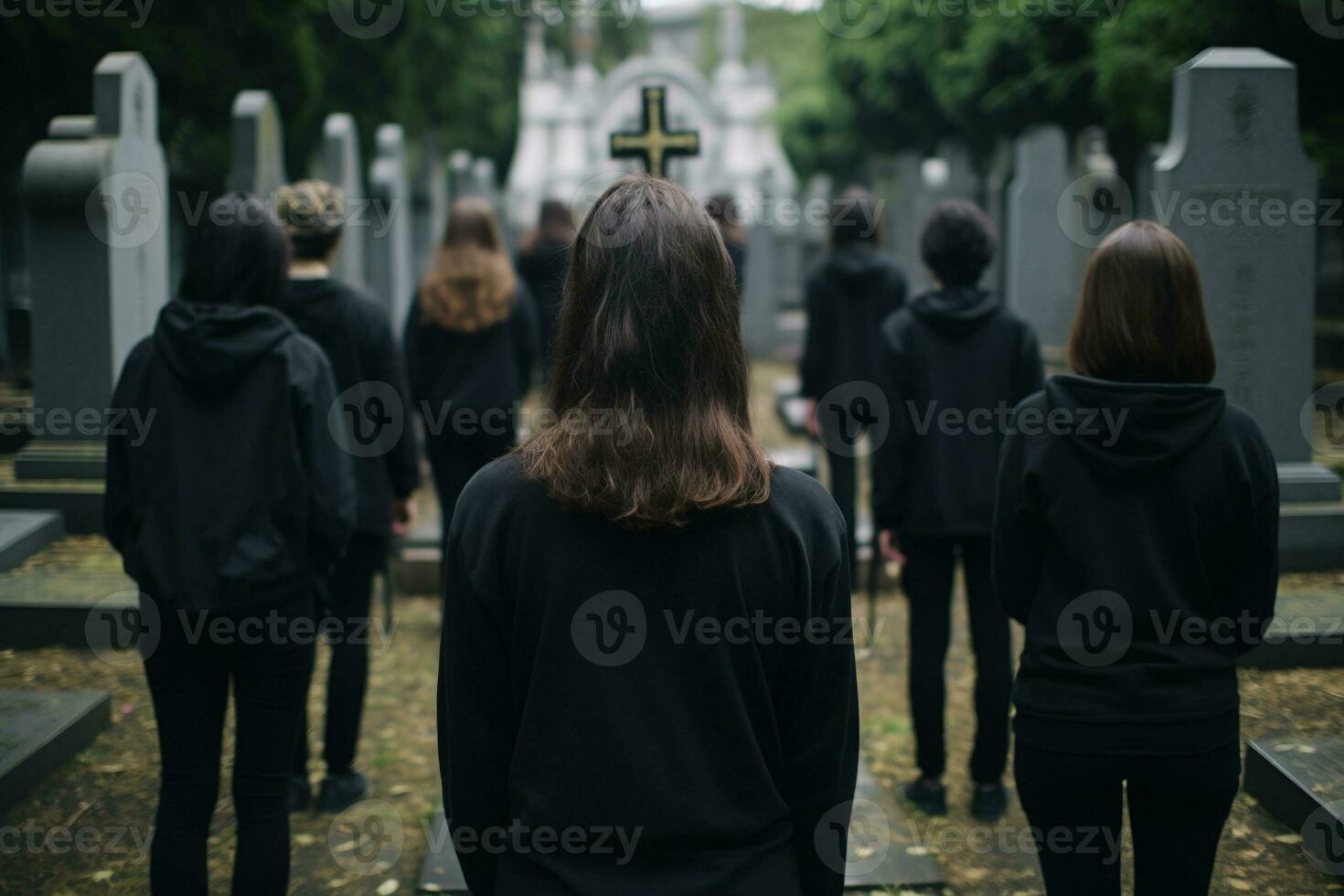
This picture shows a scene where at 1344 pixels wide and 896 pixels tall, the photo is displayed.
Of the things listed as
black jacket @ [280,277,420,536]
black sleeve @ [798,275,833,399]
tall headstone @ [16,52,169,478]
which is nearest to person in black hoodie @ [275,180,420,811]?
black jacket @ [280,277,420,536]

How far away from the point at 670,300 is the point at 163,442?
1869 mm

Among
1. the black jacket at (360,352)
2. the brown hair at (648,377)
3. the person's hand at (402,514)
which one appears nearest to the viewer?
the brown hair at (648,377)

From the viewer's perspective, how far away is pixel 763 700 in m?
1.97

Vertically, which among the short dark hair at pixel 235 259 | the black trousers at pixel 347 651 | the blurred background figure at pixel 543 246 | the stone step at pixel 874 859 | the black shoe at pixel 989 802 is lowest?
the stone step at pixel 874 859

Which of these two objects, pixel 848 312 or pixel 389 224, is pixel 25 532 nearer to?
pixel 848 312

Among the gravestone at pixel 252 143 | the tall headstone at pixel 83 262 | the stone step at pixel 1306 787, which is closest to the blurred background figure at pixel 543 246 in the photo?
the gravestone at pixel 252 143

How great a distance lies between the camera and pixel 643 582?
1886mm

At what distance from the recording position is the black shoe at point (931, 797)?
4660 millimetres

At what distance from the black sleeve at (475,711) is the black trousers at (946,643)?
9.03 ft

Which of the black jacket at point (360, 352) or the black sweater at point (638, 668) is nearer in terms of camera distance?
the black sweater at point (638, 668)

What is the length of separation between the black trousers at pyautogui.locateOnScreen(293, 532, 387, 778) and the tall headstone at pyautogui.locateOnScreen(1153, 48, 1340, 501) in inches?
165

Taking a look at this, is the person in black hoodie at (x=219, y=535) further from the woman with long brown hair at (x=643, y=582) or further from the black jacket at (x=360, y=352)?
the woman with long brown hair at (x=643, y=582)

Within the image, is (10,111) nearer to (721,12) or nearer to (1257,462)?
(1257,462)

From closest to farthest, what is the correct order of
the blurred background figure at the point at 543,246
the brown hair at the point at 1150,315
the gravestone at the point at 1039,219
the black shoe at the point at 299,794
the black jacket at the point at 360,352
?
1. the brown hair at the point at 1150,315
2. the black jacket at the point at 360,352
3. the black shoe at the point at 299,794
4. the blurred background figure at the point at 543,246
5. the gravestone at the point at 1039,219
